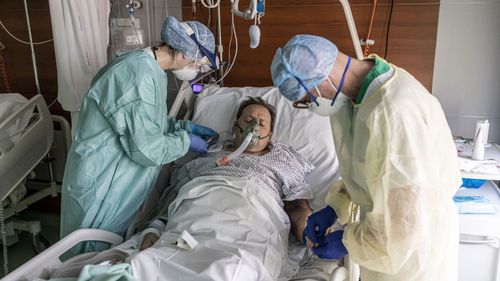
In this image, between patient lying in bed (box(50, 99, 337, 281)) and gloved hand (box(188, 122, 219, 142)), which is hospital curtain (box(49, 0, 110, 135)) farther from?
patient lying in bed (box(50, 99, 337, 281))

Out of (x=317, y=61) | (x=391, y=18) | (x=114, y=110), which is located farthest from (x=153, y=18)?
(x=317, y=61)

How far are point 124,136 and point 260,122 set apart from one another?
2.42 ft

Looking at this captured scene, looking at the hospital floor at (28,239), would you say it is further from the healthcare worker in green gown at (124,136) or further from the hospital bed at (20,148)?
the healthcare worker in green gown at (124,136)

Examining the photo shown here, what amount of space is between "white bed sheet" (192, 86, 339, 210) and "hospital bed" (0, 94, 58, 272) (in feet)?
3.05

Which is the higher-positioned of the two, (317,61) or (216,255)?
(317,61)

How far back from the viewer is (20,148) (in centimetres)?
245

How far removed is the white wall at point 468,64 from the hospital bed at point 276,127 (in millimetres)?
700

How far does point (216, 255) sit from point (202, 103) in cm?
125

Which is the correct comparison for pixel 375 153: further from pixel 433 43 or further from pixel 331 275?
pixel 433 43

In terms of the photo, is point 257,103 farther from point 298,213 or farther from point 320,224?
point 320,224

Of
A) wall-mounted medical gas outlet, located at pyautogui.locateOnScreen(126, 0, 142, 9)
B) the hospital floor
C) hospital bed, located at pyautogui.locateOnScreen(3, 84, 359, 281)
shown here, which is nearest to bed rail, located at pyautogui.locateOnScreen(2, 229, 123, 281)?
hospital bed, located at pyautogui.locateOnScreen(3, 84, 359, 281)

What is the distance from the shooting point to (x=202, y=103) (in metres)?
2.58

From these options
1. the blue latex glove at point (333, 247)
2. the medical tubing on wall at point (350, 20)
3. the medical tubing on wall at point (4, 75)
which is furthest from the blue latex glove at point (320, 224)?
the medical tubing on wall at point (4, 75)

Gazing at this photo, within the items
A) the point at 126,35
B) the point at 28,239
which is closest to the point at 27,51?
the point at 126,35
